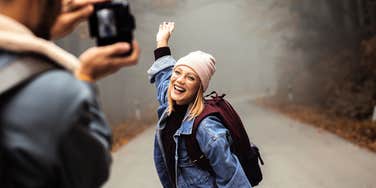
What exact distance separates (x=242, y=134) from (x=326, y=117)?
11.7 m

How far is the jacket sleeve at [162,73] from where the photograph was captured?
12.4ft

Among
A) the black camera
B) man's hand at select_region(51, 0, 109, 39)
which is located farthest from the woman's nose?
the black camera

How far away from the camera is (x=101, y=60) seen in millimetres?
1548

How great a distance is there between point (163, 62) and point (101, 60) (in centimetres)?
226

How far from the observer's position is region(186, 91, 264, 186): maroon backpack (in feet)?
10.8

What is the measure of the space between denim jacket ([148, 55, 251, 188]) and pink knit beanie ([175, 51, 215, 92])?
38 cm

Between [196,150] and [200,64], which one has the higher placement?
[200,64]

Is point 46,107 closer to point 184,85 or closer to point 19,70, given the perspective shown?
point 19,70

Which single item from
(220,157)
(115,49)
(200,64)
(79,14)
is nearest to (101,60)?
(115,49)

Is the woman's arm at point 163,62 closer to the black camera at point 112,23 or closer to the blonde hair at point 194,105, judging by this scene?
the blonde hair at point 194,105

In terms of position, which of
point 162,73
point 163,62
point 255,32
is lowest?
point 255,32

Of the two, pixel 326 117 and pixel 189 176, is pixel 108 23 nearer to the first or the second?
pixel 189 176

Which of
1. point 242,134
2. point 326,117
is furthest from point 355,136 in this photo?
point 242,134

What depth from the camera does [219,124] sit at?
3.36m
